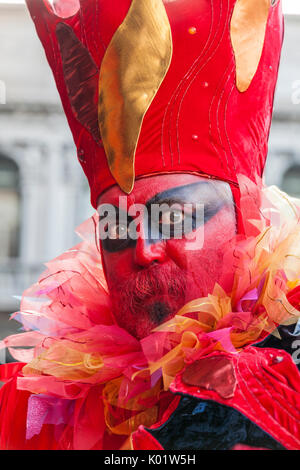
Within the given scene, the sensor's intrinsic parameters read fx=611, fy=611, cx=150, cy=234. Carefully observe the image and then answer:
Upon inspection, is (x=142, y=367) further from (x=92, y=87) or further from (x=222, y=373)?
(x=92, y=87)

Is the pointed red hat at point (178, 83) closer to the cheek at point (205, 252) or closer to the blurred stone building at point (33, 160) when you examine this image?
the cheek at point (205, 252)

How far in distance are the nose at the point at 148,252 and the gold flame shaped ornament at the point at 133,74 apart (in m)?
0.10

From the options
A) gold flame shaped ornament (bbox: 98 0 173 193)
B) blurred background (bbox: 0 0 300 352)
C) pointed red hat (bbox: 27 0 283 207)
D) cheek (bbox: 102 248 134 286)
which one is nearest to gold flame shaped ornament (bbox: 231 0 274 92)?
pointed red hat (bbox: 27 0 283 207)

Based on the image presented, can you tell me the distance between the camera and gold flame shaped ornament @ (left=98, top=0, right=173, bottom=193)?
107 centimetres

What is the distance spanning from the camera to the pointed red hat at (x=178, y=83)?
1.07m

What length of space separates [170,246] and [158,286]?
0.23 feet

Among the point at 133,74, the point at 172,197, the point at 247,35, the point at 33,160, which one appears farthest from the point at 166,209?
the point at 33,160

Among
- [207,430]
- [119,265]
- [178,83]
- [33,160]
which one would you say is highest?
[33,160]

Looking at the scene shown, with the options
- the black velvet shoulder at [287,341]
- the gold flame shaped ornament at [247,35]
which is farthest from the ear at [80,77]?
the black velvet shoulder at [287,341]

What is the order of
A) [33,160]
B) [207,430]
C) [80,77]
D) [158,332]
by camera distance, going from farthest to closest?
[33,160] → [80,77] → [158,332] → [207,430]

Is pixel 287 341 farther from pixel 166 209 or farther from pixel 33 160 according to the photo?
pixel 33 160

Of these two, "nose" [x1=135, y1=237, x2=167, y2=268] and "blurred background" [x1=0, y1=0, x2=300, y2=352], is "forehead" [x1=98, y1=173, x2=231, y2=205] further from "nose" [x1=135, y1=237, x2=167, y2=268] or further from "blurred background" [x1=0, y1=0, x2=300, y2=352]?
"blurred background" [x1=0, y1=0, x2=300, y2=352]

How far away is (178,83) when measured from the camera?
3.54ft

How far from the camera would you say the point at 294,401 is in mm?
879
